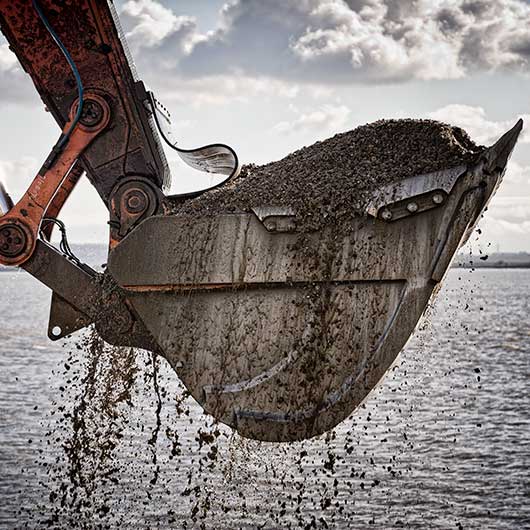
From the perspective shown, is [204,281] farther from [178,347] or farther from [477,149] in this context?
[477,149]

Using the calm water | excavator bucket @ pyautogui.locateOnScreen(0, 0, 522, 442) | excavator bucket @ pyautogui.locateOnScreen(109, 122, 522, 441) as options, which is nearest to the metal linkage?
excavator bucket @ pyautogui.locateOnScreen(0, 0, 522, 442)

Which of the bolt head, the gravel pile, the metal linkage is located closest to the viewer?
the bolt head

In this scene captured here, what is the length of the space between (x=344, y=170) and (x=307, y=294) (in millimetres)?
648

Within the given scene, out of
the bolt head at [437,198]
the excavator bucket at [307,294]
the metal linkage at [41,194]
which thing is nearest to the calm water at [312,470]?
the excavator bucket at [307,294]

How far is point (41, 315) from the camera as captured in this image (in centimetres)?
4122

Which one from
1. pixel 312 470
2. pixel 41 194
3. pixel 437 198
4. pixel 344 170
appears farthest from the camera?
pixel 312 470

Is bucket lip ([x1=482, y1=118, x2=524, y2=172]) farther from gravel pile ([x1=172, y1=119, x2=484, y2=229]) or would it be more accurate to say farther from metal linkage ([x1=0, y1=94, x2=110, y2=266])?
metal linkage ([x1=0, y1=94, x2=110, y2=266])

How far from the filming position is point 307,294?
4008mm

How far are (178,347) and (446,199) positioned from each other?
1366mm

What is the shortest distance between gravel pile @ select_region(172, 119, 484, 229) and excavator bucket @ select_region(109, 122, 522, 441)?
8 centimetres

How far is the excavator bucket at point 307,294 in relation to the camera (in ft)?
13.0

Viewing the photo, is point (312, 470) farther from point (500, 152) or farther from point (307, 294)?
point (500, 152)

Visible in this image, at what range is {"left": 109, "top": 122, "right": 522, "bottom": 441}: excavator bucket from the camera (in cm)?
395

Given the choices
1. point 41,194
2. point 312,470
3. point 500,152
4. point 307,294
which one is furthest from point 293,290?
point 312,470
